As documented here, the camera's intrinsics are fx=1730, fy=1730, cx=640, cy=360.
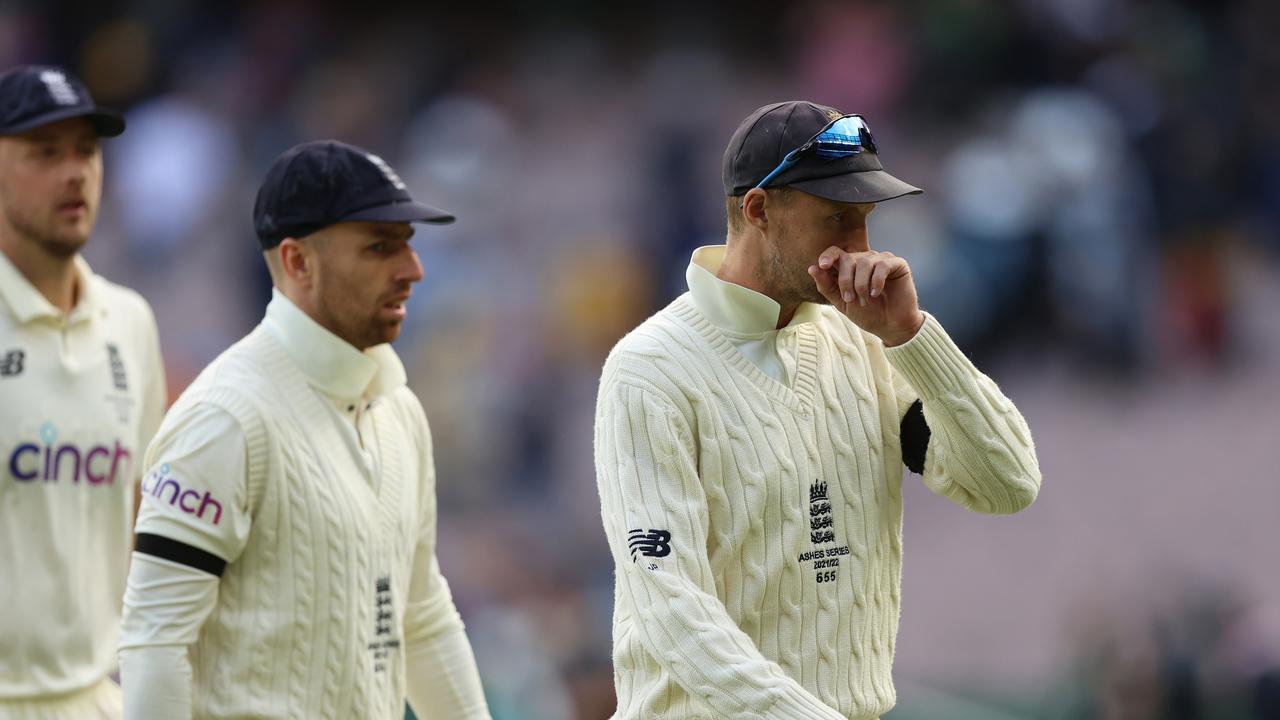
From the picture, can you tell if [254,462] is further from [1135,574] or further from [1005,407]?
[1135,574]

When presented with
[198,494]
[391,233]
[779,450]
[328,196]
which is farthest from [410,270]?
[779,450]

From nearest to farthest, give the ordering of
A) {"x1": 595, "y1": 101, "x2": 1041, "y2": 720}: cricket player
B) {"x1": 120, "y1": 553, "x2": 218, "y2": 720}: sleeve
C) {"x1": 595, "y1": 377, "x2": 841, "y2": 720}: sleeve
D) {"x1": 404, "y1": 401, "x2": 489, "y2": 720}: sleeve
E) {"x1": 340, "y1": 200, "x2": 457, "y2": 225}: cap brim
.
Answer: {"x1": 595, "y1": 377, "x2": 841, "y2": 720}: sleeve < {"x1": 595, "y1": 101, "x2": 1041, "y2": 720}: cricket player < {"x1": 120, "y1": 553, "x2": 218, "y2": 720}: sleeve < {"x1": 340, "y1": 200, "x2": 457, "y2": 225}: cap brim < {"x1": 404, "y1": 401, "x2": 489, "y2": 720}: sleeve

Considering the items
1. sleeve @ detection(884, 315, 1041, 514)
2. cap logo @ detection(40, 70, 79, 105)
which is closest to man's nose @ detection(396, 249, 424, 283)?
sleeve @ detection(884, 315, 1041, 514)

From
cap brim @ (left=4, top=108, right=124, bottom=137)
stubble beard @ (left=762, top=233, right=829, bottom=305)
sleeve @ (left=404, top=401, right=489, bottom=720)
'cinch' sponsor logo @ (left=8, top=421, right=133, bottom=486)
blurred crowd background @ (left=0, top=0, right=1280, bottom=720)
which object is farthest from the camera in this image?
blurred crowd background @ (left=0, top=0, right=1280, bottom=720)

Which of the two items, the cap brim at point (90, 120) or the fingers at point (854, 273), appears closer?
the fingers at point (854, 273)

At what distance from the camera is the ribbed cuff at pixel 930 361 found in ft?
10.1

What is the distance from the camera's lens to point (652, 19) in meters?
13.1

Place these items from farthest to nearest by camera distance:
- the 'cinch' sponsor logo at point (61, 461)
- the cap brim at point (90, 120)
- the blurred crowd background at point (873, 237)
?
1. the blurred crowd background at point (873, 237)
2. the cap brim at point (90, 120)
3. the 'cinch' sponsor logo at point (61, 461)

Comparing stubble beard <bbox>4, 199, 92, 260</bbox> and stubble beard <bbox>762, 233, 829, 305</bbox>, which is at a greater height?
stubble beard <bbox>4, 199, 92, 260</bbox>

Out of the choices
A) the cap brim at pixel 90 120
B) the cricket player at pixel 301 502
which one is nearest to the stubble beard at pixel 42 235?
the cap brim at pixel 90 120

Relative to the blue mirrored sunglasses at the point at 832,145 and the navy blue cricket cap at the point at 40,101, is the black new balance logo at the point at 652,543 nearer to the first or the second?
the blue mirrored sunglasses at the point at 832,145

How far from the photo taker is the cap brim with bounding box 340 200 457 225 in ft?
12.9

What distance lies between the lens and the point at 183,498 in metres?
3.68

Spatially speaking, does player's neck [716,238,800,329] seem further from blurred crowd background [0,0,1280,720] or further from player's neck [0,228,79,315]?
blurred crowd background [0,0,1280,720]
